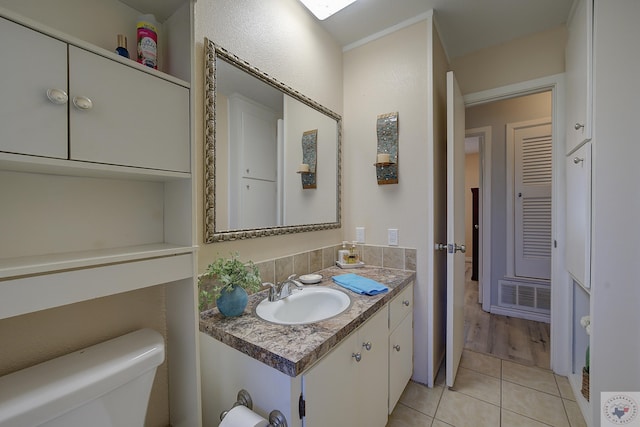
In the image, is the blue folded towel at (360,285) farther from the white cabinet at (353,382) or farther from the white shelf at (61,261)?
the white shelf at (61,261)

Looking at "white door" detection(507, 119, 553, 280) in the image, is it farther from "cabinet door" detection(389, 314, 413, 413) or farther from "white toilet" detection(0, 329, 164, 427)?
"white toilet" detection(0, 329, 164, 427)

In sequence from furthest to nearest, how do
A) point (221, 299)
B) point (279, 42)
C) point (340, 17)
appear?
point (340, 17)
point (279, 42)
point (221, 299)

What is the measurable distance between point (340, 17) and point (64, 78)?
63.6 inches

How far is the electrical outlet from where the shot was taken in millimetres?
1781

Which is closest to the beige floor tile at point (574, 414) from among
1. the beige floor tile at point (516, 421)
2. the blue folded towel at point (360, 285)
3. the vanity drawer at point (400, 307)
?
the beige floor tile at point (516, 421)

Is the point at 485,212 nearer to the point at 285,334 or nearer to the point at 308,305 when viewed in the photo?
the point at 308,305

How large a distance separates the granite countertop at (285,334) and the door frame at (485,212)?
2.32 m

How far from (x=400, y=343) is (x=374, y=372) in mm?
367

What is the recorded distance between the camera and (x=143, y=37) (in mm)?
805

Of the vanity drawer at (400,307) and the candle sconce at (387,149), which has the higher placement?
the candle sconce at (387,149)

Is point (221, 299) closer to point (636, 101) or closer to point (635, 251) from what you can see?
point (635, 251)

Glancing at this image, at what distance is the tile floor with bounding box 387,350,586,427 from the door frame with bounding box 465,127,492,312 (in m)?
1.11

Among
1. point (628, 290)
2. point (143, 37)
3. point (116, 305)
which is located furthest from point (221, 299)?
point (628, 290)

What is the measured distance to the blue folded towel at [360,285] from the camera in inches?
50.9
